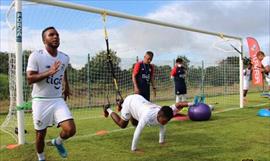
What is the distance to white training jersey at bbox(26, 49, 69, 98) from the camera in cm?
575

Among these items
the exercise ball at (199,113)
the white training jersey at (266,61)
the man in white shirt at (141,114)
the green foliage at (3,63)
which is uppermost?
the green foliage at (3,63)

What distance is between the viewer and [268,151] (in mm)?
7234

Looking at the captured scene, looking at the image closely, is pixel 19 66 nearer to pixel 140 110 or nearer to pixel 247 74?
pixel 140 110

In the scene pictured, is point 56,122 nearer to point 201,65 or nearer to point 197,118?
point 197,118

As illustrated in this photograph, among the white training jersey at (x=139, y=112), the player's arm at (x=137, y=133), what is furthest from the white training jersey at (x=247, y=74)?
the player's arm at (x=137, y=133)

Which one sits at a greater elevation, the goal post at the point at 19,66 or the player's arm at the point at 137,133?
the goal post at the point at 19,66

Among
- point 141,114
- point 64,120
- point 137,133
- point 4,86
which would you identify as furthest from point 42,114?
point 4,86

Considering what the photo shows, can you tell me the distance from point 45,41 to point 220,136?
494 cm

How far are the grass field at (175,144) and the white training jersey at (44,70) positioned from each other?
5.20 ft

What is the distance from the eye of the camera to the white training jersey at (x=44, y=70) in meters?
5.75

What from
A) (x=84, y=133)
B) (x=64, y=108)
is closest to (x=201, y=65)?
(x=84, y=133)

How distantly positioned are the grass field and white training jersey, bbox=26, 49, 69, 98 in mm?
1586

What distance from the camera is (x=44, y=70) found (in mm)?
5809

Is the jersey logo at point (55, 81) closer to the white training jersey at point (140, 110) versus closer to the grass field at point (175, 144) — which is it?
the grass field at point (175, 144)
